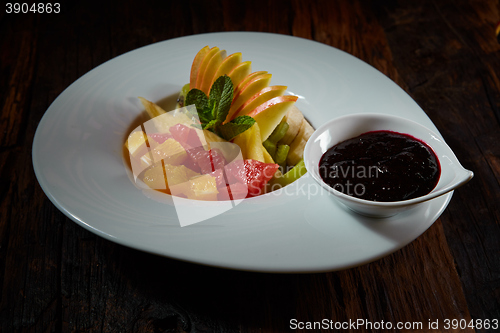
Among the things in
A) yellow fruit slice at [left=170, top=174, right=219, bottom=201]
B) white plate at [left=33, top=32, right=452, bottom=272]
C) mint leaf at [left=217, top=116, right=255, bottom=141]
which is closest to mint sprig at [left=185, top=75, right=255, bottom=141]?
mint leaf at [left=217, top=116, right=255, bottom=141]

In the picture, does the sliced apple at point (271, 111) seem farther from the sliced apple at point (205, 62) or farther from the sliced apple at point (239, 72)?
the sliced apple at point (205, 62)

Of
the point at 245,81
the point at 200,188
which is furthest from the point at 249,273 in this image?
the point at 245,81

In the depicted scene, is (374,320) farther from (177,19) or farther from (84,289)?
(177,19)

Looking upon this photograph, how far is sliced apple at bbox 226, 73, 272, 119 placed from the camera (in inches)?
94.3

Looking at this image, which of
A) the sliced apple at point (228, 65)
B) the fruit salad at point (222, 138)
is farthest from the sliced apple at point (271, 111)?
the sliced apple at point (228, 65)

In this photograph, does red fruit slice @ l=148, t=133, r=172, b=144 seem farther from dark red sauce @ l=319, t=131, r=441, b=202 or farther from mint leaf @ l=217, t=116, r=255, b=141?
dark red sauce @ l=319, t=131, r=441, b=202

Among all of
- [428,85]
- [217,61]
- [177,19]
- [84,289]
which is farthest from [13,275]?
[428,85]

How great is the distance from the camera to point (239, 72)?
2490 mm

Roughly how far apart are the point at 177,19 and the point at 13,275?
2.49 metres

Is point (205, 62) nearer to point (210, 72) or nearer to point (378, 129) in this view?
point (210, 72)

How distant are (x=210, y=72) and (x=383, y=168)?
4.03 feet

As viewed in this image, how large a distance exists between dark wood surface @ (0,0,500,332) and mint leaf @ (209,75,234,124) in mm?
828

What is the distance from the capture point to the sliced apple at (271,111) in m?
2.30

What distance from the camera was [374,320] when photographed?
5.80ft
